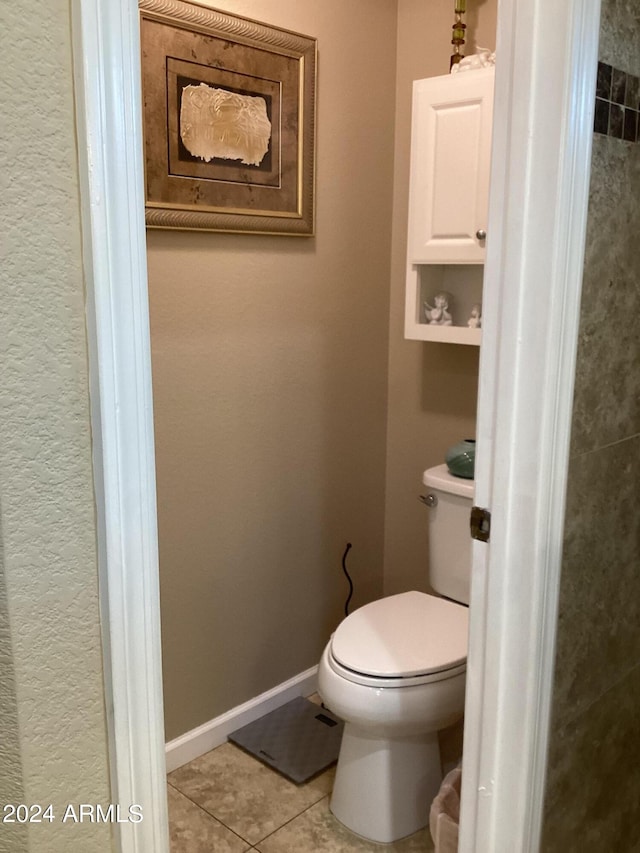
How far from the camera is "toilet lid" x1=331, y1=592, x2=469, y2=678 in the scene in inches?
73.4

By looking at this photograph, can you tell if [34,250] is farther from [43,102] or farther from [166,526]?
[166,526]

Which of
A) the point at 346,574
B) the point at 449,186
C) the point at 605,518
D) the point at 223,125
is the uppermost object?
the point at 223,125

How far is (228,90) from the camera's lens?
203 centimetres

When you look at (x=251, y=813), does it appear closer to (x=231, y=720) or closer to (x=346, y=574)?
(x=231, y=720)

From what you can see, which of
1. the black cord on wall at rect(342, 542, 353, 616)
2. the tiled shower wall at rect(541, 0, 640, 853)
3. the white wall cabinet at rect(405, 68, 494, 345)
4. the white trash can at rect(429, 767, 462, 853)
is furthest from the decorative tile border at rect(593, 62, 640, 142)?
the black cord on wall at rect(342, 542, 353, 616)

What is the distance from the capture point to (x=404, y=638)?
1.98 meters

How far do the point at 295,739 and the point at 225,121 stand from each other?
1770mm

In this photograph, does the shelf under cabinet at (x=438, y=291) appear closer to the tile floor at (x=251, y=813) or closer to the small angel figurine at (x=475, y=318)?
the small angel figurine at (x=475, y=318)

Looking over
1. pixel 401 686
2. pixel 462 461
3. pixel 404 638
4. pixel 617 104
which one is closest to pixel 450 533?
pixel 462 461

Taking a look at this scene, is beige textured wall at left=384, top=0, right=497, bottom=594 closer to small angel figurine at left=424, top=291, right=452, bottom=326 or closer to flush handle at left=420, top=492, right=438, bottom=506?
small angel figurine at left=424, top=291, right=452, bottom=326

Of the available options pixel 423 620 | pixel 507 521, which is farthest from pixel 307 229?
pixel 507 521

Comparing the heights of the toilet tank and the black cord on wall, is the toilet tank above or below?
above

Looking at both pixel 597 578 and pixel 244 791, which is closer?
pixel 597 578

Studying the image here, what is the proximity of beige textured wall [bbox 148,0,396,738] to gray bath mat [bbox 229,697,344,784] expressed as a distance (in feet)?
0.34
